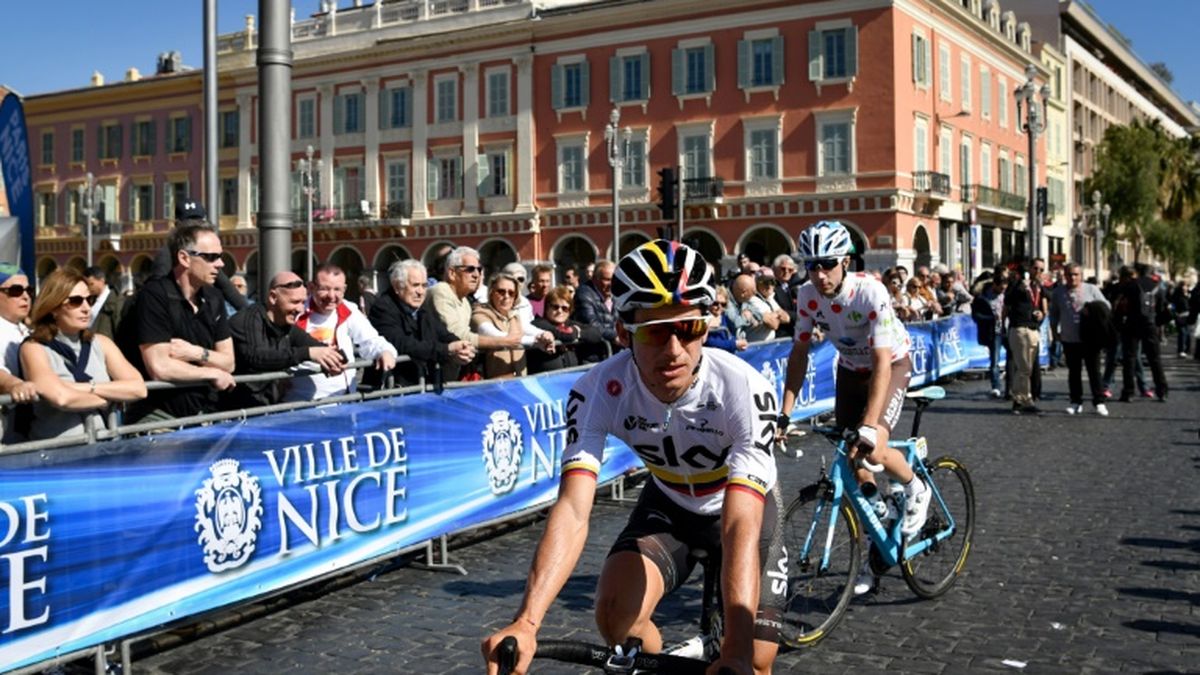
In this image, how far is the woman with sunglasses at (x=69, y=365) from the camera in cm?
561

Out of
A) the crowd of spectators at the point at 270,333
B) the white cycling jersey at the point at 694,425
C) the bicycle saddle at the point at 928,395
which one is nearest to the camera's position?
the white cycling jersey at the point at 694,425

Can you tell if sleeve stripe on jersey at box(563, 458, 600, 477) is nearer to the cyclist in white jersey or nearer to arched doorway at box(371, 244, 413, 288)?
the cyclist in white jersey

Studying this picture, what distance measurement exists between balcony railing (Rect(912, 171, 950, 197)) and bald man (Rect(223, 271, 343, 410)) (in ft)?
125

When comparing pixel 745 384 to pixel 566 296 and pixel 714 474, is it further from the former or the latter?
pixel 566 296

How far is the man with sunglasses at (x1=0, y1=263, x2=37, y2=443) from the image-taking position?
552 centimetres

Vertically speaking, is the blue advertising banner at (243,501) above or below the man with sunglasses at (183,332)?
below

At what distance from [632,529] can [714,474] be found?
0.31 meters

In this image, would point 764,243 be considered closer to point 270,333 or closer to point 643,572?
point 270,333

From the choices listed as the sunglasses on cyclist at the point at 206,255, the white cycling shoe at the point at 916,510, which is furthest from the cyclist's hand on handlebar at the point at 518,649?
the sunglasses on cyclist at the point at 206,255

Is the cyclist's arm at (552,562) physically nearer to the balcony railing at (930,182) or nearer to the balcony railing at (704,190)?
the balcony railing at (930,182)

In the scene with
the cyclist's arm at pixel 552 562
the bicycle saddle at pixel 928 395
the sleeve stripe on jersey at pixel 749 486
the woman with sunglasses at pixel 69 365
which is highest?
the woman with sunglasses at pixel 69 365

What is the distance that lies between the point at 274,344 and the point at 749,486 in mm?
5153

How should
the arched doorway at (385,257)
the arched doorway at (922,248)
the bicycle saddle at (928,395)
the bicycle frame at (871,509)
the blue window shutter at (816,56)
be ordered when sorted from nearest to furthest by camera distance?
the bicycle frame at (871,509)
the bicycle saddle at (928,395)
the blue window shutter at (816,56)
the arched doorway at (922,248)
the arched doorway at (385,257)

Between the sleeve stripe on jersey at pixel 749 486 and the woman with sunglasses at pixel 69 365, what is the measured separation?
3.45m
